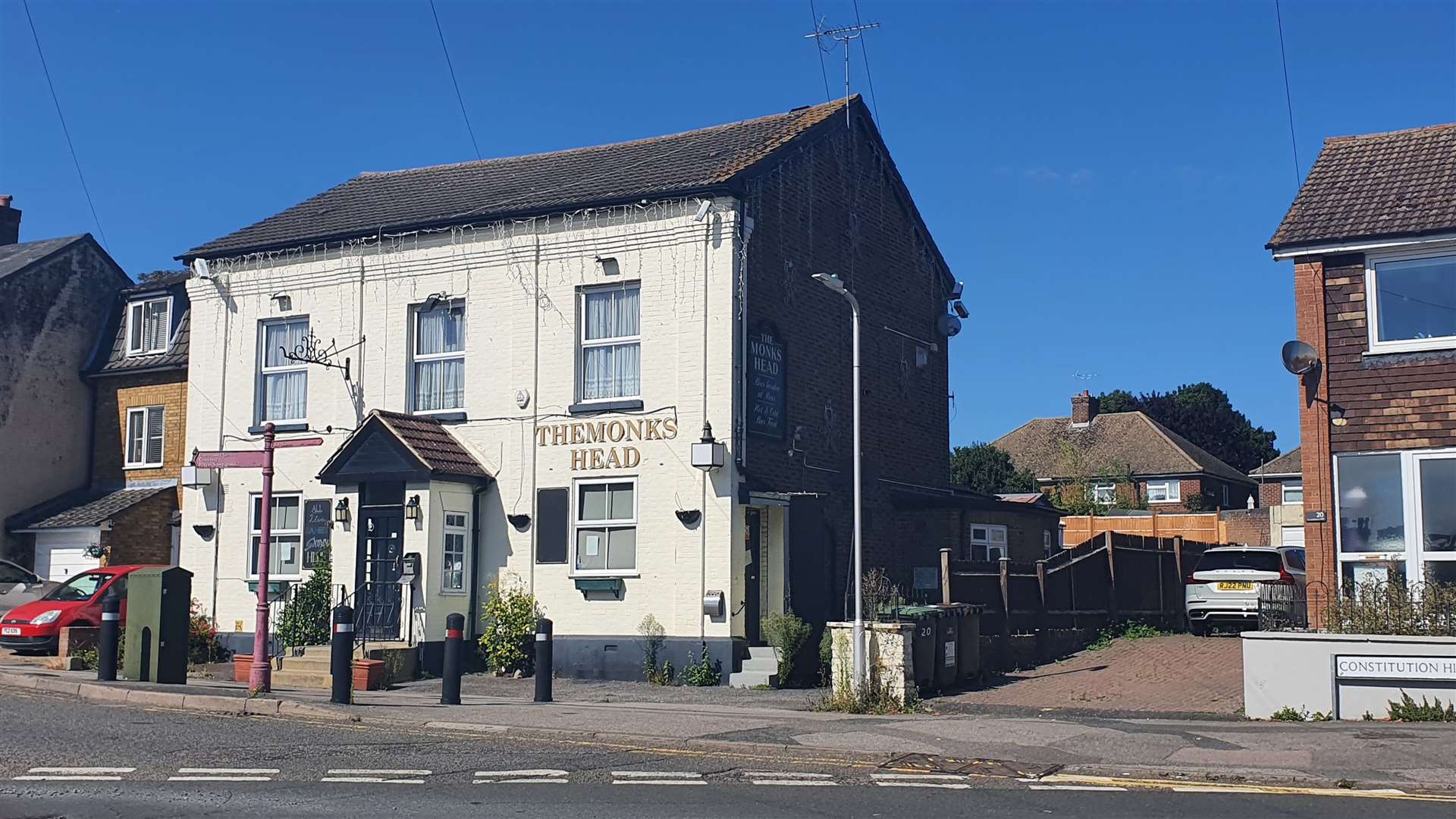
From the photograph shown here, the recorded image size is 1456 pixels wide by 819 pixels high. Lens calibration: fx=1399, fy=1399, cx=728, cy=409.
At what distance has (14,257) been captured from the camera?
107ft

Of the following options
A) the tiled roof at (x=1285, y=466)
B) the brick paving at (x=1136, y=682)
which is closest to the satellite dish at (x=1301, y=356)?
the brick paving at (x=1136, y=682)

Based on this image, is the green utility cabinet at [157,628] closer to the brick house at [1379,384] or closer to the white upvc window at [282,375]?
the white upvc window at [282,375]

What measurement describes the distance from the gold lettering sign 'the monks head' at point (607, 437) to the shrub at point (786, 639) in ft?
11.1

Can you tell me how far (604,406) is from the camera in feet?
74.6

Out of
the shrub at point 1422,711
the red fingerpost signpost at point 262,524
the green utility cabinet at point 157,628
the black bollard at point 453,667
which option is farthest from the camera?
the green utility cabinet at point 157,628

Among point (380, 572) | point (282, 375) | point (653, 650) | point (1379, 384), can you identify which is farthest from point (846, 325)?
point (282, 375)

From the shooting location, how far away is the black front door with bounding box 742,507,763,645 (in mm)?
22000

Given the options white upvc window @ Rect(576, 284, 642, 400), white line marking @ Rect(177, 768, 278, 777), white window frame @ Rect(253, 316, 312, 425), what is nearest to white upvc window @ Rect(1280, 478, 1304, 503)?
white upvc window @ Rect(576, 284, 642, 400)

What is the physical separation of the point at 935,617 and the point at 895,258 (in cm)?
1072

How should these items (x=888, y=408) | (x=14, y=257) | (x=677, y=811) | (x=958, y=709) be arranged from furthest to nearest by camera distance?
1. (x=14, y=257)
2. (x=888, y=408)
3. (x=958, y=709)
4. (x=677, y=811)

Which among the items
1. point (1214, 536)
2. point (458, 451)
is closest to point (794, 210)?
point (458, 451)

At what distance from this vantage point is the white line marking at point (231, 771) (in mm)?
11453

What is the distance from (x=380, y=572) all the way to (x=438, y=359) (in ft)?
12.6

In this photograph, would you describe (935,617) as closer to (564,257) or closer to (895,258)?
(564,257)
